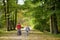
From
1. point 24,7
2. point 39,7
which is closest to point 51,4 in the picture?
point 39,7

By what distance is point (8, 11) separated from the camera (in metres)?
42.2

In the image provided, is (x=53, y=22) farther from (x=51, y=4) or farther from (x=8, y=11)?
(x=8, y=11)

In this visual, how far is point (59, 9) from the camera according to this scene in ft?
83.4

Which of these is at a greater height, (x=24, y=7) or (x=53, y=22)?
(x=24, y=7)

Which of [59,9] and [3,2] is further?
[3,2]

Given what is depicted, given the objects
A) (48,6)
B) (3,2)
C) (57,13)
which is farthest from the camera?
(3,2)

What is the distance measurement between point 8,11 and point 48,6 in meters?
17.1

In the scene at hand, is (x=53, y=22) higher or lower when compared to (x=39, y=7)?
lower

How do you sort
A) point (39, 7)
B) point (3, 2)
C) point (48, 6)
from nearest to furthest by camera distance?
point (48, 6) < point (39, 7) < point (3, 2)

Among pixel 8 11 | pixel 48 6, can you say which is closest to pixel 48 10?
pixel 48 6

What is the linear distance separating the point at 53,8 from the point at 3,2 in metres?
16.8

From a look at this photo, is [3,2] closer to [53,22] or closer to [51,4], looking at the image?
[53,22]

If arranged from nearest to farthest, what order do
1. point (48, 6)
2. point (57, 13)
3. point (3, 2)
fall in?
1. point (57, 13)
2. point (48, 6)
3. point (3, 2)

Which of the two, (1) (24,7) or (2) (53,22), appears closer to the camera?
(2) (53,22)
